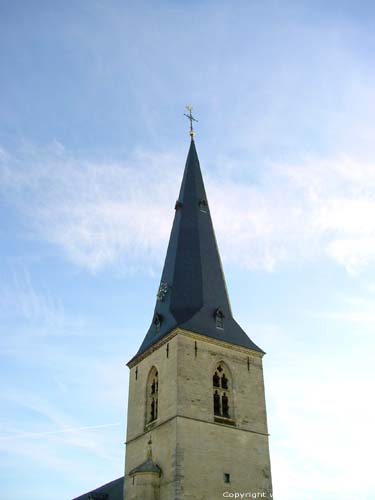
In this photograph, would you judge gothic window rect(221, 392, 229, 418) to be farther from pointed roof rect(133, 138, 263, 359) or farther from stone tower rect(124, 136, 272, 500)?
pointed roof rect(133, 138, 263, 359)

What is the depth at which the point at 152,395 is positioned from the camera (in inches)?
1049

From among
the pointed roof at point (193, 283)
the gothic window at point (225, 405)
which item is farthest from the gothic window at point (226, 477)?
the pointed roof at point (193, 283)

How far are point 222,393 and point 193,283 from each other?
587 centimetres

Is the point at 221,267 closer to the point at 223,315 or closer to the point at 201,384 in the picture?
the point at 223,315

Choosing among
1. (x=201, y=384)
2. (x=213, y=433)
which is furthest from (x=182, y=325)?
(x=213, y=433)

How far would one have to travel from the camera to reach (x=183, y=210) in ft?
105

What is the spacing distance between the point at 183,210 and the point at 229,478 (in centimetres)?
1448

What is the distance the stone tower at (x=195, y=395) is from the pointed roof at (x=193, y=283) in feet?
0.19

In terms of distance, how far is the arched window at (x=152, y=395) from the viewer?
25.9m

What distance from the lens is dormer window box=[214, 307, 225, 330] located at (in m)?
27.5

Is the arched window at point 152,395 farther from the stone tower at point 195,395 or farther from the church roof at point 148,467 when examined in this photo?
the church roof at point 148,467

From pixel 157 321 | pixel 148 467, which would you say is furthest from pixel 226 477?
pixel 157 321

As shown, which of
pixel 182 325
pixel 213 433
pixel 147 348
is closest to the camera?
pixel 213 433

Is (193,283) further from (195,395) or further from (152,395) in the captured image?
(195,395)
